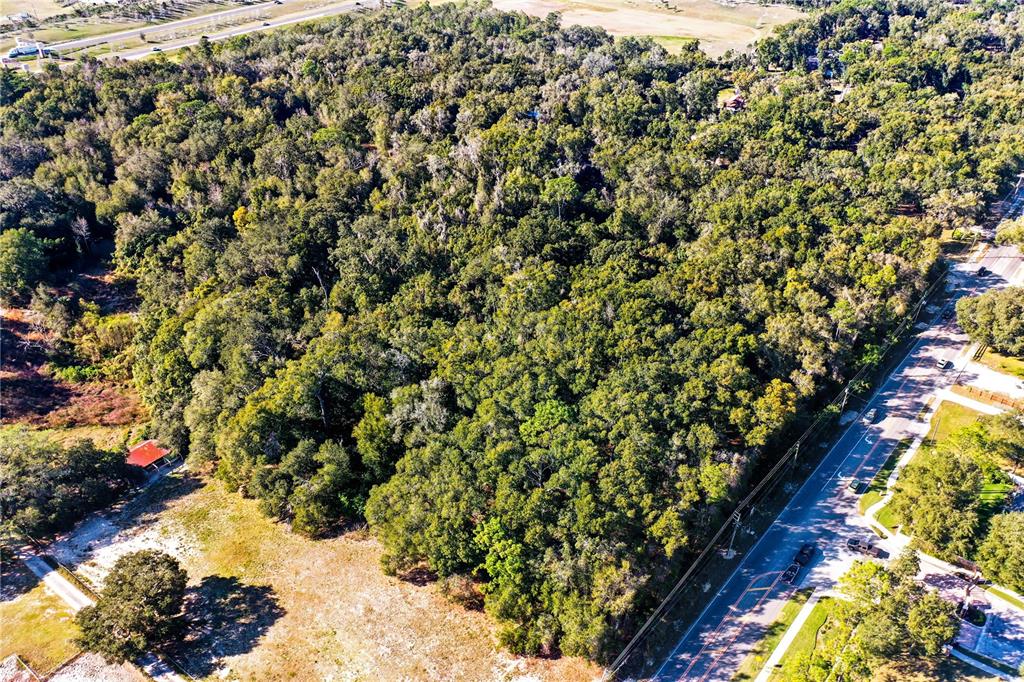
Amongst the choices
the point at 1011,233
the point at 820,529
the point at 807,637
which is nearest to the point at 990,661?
the point at 807,637

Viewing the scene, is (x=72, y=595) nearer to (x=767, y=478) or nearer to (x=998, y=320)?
(x=767, y=478)

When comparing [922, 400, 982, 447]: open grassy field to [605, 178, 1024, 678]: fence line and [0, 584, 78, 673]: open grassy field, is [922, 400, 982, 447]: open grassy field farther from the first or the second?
[0, 584, 78, 673]: open grassy field

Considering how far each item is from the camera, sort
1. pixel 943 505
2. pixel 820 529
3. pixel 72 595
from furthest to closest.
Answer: pixel 820 529 < pixel 72 595 < pixel 943 505

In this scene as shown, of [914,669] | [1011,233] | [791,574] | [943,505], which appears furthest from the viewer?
[1011,233]

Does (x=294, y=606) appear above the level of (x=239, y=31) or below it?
below

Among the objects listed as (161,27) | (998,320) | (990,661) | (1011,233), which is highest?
(161,27)

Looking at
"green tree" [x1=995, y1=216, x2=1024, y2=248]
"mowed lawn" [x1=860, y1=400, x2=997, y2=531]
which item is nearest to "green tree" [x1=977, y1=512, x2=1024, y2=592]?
"mowed lawn" [x1=860, y1=400, x2=997, y2=531]

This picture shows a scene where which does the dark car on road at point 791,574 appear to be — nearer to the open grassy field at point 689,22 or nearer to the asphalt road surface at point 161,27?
the open grassy field at point 689,22
